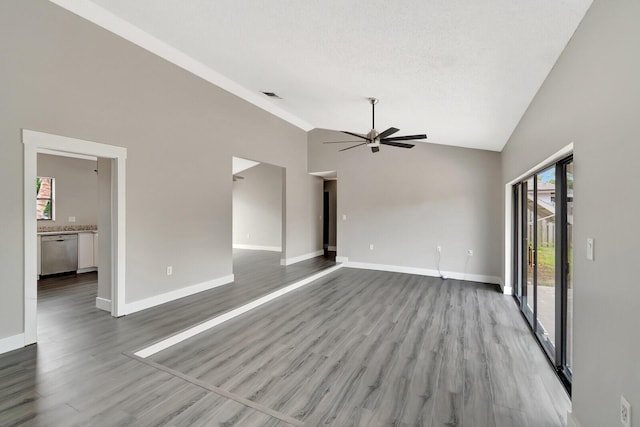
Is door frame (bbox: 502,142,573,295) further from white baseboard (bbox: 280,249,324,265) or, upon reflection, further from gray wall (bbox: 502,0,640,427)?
white baseboard (bbox: 280,249,324,265)

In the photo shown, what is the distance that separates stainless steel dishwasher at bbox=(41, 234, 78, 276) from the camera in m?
5.29

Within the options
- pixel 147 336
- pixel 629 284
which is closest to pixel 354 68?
pixel 629 284

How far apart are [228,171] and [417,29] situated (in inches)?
154

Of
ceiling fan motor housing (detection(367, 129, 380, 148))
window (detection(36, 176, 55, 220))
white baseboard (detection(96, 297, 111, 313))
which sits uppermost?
ceiling fan motor housing (detection(367, 129, 380, 148))

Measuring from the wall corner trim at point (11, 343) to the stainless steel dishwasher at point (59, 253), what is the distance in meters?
3.38

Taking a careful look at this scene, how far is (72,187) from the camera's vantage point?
19.7ft

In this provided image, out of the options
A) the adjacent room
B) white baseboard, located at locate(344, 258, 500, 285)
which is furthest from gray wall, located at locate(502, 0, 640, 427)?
white baseboard, located at locate(344, 258, 500, 285)

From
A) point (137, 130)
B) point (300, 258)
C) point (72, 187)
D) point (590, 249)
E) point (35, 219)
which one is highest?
point (137, 130)

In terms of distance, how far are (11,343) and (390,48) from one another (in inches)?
172

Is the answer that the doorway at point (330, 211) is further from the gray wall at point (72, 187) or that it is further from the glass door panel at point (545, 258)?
the glass door panel at point (545, 258)

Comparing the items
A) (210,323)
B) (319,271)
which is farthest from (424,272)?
(210,323)

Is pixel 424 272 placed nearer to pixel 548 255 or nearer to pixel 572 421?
pixel 548 255

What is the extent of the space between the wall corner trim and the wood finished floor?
0.09 meters

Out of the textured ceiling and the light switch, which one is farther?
the textured ceiling
